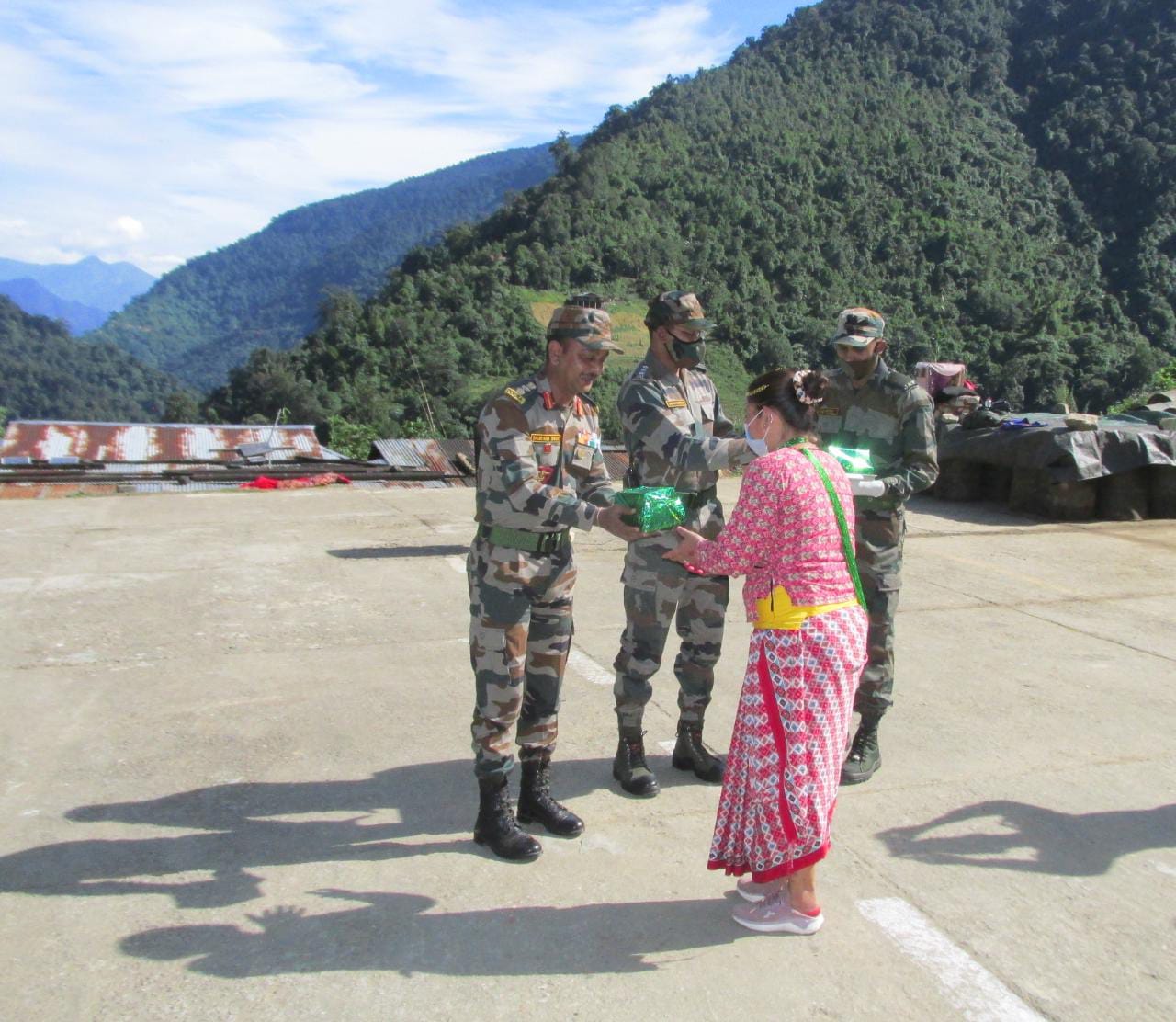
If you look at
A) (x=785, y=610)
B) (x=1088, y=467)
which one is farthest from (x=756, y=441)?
(x=1088, y=467)

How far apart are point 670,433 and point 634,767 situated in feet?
4.35

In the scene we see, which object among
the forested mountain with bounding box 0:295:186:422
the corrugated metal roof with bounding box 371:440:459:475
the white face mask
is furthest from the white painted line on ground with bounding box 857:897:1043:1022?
the forested mountain with bounding box 0:295:186:422

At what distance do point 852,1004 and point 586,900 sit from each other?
875mm

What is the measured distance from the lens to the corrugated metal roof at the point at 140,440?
1858 centimetres

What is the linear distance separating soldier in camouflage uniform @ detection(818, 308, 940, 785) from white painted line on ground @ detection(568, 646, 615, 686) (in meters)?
1.51

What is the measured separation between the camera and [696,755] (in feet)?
13.9

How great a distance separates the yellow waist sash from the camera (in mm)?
3059

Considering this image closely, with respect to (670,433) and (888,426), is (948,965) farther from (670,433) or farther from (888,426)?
(888,426)

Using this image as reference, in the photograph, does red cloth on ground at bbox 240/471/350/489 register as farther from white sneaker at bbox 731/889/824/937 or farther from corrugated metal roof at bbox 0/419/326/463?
white sneaker at bbox 731/889/824/937

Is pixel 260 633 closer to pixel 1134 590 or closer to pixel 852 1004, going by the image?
pixel 852 1004

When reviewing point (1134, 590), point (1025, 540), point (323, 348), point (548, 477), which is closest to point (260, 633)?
point (548, 477)

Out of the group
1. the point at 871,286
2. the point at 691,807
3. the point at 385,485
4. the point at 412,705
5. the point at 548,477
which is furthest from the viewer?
the point at 871,286

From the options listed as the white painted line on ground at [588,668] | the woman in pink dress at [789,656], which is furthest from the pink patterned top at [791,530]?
the white painted line on ground at [588,668]

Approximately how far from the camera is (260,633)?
617 centimetres
